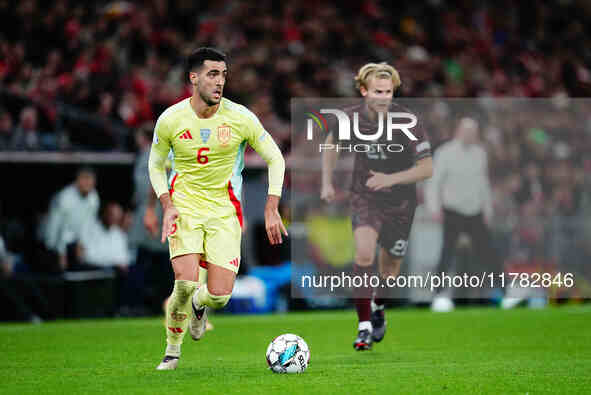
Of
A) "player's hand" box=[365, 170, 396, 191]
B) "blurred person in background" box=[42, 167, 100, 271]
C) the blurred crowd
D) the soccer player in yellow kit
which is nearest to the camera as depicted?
the soccer player in yellow kit

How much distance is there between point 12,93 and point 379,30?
10.3 meters

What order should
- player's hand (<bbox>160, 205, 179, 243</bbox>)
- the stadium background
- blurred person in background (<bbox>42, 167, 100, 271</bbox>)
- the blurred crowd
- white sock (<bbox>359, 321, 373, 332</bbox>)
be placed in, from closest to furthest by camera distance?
player's hand (<bbox>160, 205, 179, 243</bbox>) < white sock (<bbox>359, 321, 373, 332</bbox>) < blurred person in background (<bbox>42, 167, 100, 271</bbox>) < the stadium background < the blurred crowd

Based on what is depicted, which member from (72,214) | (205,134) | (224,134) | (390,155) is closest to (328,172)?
(390,155)

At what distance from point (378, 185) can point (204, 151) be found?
2.40 meters

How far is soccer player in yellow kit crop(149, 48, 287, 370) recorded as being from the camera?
7.72 meters

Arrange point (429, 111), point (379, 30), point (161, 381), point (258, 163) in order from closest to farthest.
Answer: point (161, 381) < point (429, 111) < point (258, 163) < point (379, 30)

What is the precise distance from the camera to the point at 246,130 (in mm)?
7973

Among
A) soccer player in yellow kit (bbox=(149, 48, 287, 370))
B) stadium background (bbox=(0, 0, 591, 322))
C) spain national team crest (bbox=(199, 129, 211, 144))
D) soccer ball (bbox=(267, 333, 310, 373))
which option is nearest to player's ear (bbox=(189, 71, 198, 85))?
soccer player in yellow kit (bbox=(149, 48, 287, 370))

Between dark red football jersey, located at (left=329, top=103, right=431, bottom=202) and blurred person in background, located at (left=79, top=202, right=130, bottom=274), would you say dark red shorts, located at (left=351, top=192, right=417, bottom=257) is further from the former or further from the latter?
blurred person in background, located at (left=79, top=202, right=130, bottom=274)

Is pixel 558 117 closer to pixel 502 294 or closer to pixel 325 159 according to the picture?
pixel 502 294

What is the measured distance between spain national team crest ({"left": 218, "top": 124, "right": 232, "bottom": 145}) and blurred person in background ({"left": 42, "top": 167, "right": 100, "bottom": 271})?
23.2ft

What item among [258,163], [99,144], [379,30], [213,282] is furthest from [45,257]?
[379,30]

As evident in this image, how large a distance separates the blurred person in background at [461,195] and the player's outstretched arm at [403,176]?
4697mm

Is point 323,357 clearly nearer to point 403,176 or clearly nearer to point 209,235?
point 209,235
